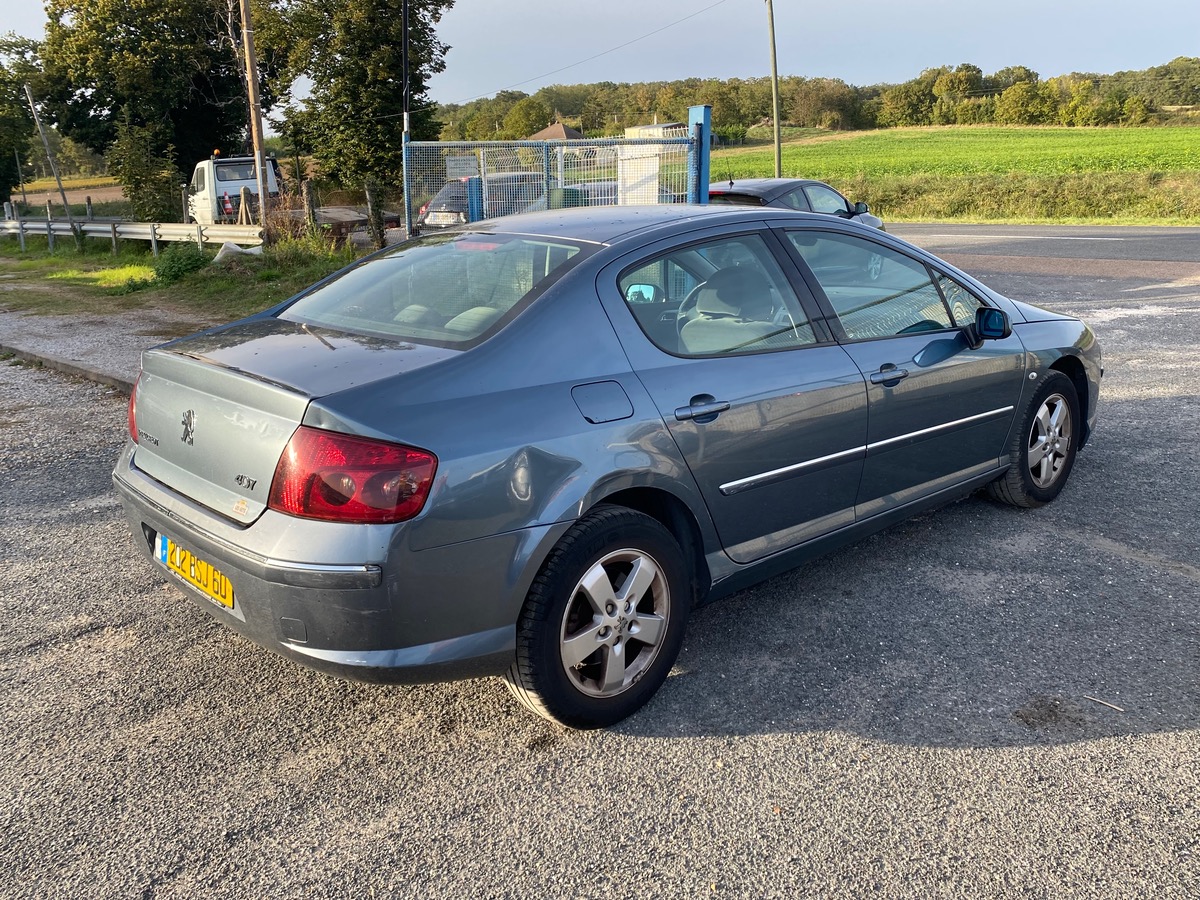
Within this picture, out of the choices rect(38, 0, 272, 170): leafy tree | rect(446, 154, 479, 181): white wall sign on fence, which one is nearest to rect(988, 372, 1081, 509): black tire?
rect(446, 154, 479, 181): white wall sign on fence

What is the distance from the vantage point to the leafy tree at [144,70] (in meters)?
36.4

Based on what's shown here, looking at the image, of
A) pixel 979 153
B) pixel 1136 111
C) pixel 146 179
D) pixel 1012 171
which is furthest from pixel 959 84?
pixel 146 179

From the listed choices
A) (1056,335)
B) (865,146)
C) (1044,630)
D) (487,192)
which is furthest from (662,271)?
(865,146)

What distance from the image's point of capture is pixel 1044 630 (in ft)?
11.5

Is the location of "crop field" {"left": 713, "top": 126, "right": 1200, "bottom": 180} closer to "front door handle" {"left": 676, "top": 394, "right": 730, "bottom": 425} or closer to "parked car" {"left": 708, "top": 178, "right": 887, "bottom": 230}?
"parked car" {"left": 708, "top": 178, "right": 887, "bottom": 230}

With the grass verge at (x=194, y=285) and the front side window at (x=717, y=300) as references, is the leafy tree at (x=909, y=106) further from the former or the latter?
the front side window at (x=717, y=300)

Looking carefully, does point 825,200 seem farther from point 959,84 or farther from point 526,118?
point 959,84

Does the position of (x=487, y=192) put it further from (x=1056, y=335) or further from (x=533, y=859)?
(x=533, y=859)

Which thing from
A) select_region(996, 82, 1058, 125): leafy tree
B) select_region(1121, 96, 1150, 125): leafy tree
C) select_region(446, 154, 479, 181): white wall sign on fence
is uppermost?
select_region(996, 82, 1058, 125): leafy tree

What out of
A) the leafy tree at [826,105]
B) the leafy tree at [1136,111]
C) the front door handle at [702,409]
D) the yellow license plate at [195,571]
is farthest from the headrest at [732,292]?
the leafy tree at [826,105]

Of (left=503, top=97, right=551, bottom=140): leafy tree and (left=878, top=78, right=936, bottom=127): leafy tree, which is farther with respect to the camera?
(left=878, top=78, right=936, bottom=127): leafy tree

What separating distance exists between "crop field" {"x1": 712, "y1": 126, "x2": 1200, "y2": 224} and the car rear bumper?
2830 centimetres

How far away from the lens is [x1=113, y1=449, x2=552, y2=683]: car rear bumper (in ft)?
8.20

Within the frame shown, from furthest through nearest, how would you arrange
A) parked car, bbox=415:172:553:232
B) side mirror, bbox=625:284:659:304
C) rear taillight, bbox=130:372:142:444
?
1. parked car, bbox=415:172:553:232
2. rear taillight, bbox=130:372:142:444
3. side mirror, bbox=625:284:659:304
